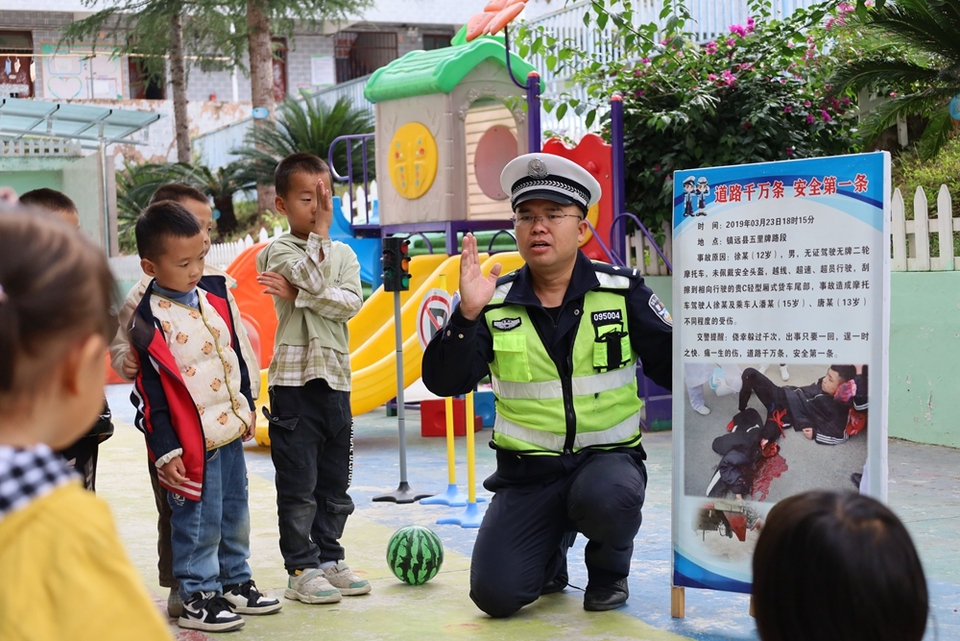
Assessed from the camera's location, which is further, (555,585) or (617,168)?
(617,168)

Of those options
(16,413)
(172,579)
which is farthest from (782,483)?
(16,413)

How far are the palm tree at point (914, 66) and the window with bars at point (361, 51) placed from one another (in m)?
23.3

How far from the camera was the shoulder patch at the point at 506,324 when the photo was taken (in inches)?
171

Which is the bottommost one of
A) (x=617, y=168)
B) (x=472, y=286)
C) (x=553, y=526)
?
(x=553, y=526)

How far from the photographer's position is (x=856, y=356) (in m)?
3.74

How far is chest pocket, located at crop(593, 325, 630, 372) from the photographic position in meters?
4.24

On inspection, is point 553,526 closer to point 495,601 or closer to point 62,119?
point 495,601

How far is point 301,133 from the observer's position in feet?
71.8

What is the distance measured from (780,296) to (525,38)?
7.57 meters

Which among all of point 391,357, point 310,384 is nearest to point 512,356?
point 310,384

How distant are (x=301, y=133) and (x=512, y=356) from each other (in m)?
18.3

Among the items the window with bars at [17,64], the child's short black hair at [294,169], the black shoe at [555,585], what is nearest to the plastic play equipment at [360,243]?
the child's short black hair at [294,169]

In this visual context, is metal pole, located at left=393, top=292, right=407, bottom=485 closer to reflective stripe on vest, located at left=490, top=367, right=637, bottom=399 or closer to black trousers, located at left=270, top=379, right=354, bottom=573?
black trousers, located at left=270, top=379, right=354, bottom=573

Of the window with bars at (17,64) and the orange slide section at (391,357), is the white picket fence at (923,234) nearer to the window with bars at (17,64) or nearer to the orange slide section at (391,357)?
the orange slide section at (391,357)
